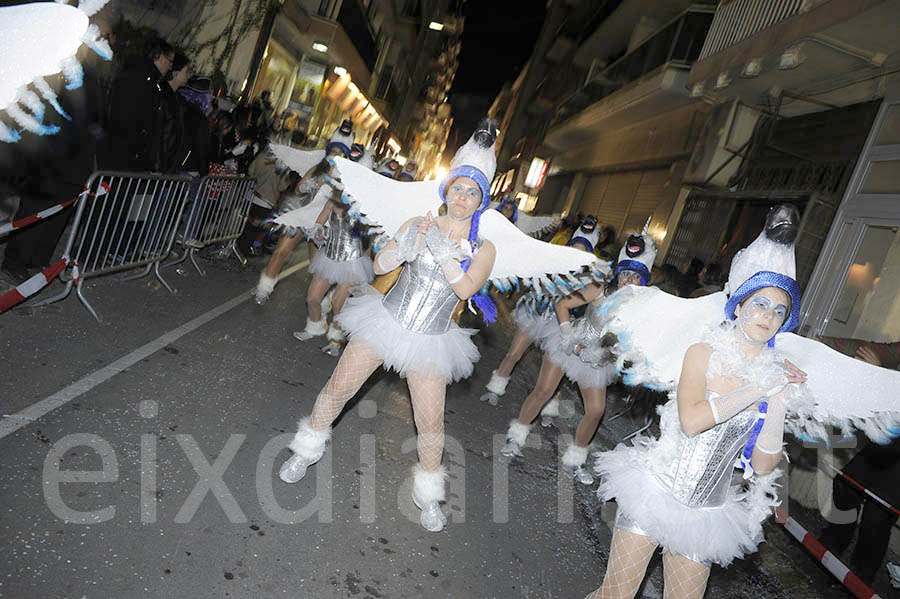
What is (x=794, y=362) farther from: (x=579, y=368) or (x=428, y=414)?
(x=579, y=368)

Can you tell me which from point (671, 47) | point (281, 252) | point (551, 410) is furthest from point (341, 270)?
point (671, 47)

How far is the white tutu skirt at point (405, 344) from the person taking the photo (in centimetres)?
377

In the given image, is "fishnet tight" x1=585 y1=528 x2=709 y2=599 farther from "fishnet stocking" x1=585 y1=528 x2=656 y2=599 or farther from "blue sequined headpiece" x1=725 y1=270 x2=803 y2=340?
"blue sequined headpiece" x1=725 y1=270 x2=803 y2=340

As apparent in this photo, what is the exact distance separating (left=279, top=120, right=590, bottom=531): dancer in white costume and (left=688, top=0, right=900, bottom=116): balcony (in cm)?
680

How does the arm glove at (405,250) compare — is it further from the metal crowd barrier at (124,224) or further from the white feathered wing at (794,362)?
the metal crowd barrier at (124,224)

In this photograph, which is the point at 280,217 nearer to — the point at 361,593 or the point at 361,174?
the point at 361,174

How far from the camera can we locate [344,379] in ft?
12.6

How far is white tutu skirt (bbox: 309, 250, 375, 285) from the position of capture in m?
6.49

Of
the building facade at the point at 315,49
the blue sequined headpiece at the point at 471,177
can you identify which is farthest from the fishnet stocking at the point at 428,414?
the building facade at the point at 315,49

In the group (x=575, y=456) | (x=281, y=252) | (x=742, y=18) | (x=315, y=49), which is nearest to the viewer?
(x=575, y=456)

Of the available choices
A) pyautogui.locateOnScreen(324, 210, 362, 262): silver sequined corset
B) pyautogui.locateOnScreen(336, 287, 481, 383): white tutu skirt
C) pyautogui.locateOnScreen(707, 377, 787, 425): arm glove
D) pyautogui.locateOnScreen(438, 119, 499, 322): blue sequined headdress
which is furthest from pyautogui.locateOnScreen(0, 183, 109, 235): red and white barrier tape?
pyautogui.locateOnScreen(707, 377, 787, 425): arm glove

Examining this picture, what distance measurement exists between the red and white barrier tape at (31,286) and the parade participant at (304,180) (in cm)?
214

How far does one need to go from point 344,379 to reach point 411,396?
1.38 ft

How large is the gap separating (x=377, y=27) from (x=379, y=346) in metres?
30.9
